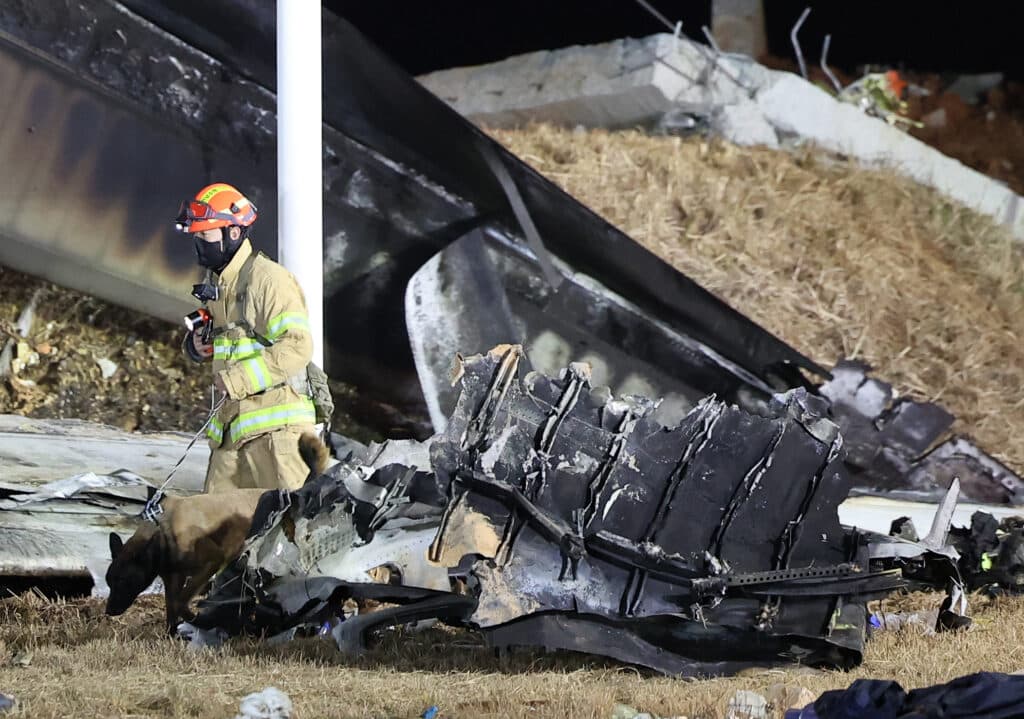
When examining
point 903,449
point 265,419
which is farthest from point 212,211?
point 903,449

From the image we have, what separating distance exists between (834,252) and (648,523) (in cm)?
647

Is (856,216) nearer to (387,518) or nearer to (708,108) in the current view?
(708,108)

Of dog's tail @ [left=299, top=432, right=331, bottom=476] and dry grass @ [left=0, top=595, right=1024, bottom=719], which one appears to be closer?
dry grass @ [left=0, top=595, right=1024, bottom=719]

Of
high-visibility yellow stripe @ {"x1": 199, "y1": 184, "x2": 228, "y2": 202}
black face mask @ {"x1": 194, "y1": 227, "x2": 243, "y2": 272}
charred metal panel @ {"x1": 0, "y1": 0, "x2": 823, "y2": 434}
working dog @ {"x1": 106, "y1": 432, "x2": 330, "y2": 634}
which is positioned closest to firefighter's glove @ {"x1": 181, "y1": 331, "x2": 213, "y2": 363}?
black face mask @ {"x1": 194, "y1": 227, "x2": 243, "y2": 272}

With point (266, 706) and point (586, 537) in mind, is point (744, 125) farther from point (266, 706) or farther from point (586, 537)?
point (266, 706)

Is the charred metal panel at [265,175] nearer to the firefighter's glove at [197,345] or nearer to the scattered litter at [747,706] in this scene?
the firefighter's glove at [197,345]

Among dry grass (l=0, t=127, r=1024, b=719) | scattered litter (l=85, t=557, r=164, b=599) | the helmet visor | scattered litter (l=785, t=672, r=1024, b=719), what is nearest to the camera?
scattered litter (l=785, t=672, r=1024, b=719)

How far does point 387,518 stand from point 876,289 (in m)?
6.57

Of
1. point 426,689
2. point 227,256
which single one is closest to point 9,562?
point 227,256

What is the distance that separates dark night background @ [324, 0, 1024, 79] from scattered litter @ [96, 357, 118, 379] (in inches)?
191

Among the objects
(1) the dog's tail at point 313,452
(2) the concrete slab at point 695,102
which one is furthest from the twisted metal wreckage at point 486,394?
(2) the concrete slab at point 695,102

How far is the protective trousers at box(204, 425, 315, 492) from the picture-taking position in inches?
224

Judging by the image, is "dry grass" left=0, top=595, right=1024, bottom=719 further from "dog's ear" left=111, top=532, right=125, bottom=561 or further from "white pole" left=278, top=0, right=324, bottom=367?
"white pole" left=278, top=0, right=324, bottom=367

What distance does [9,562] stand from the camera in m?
6.02
